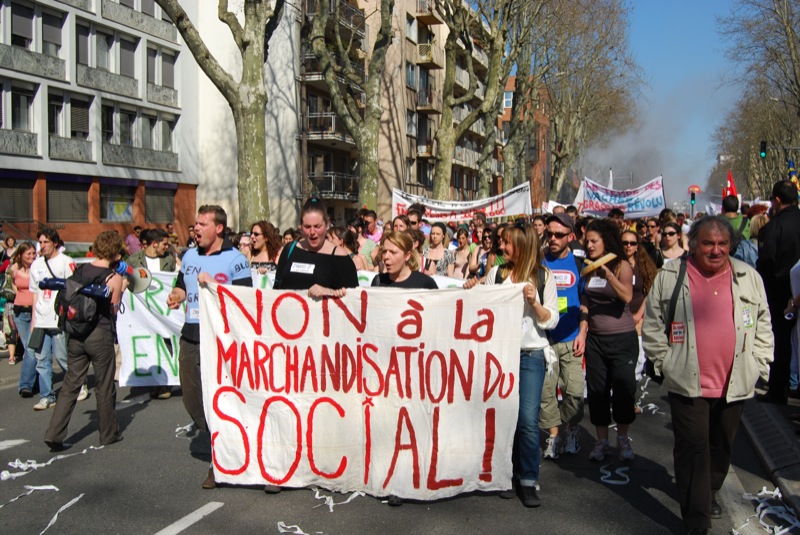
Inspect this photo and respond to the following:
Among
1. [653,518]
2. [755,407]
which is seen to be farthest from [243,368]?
[755,407]

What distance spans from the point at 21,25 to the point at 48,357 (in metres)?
22.2

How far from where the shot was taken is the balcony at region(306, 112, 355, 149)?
122 ft

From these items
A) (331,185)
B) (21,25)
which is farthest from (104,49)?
(331,185)

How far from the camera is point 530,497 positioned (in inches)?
198

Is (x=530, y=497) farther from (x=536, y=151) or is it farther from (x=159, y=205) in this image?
(x=536, y=151)

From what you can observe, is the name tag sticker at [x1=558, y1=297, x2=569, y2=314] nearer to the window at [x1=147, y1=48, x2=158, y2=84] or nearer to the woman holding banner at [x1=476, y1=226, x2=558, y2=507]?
the woman holding banner at [x1=476, y1=226, x2=558, y2=507]

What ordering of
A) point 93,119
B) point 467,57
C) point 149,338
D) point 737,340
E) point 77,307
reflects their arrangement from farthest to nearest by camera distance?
point 93,119
point 467,57
point 149,338
point 77,307
point 737,340

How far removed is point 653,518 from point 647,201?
57.8 ft

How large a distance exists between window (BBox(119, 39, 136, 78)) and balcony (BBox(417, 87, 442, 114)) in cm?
2075

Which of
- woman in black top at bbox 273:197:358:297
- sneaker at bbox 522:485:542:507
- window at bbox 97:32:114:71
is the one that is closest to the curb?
sneaker at bbox 522:485:542:507

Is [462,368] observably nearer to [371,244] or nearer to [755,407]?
[755,407]

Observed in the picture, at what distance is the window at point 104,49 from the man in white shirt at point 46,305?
24102 millimetres

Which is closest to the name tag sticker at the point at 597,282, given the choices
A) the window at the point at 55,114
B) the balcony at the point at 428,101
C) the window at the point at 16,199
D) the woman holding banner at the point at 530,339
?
the woman holding banner at the point at 530,339

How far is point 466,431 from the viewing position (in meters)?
5.12
